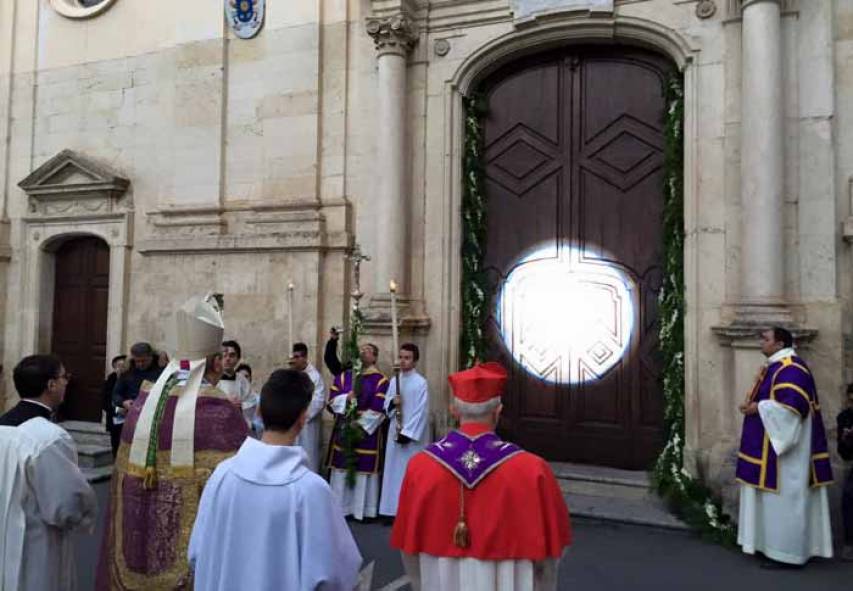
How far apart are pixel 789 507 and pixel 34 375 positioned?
5380mm

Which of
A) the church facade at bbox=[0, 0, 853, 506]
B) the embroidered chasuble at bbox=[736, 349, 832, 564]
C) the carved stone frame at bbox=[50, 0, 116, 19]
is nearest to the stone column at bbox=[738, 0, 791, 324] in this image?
the church facade at bbox=[0, 0, 853, 506]

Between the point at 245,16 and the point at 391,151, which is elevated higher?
the point at 245,16

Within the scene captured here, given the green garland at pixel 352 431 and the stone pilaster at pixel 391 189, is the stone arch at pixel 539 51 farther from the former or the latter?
the green garland at pixel 352 431

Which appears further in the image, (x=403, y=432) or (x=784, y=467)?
(x=403, y=432)

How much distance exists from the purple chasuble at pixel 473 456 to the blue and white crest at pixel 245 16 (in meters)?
8.14

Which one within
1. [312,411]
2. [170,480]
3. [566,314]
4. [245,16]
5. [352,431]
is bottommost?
[352,431]

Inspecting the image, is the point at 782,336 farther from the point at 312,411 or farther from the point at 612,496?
the point at 312,411

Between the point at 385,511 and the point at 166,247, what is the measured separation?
196 inches

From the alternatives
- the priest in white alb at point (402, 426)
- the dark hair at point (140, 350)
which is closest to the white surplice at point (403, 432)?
the priest in white alb at point (402, 426)

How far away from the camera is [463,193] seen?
28.8ft

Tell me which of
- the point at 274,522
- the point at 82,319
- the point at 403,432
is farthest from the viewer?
the point at 82,319

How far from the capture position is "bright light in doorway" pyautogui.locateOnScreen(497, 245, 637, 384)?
27.2 ft

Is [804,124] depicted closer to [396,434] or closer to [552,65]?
[552,65]

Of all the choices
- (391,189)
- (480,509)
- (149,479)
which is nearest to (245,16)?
(391,189)
